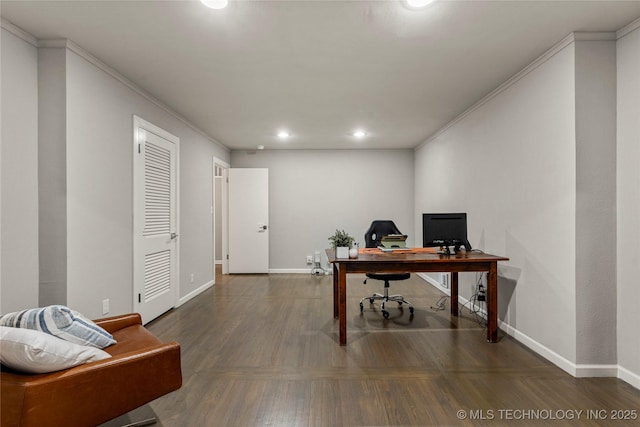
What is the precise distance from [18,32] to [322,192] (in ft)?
16.3

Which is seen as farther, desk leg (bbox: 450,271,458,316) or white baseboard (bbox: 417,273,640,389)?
desk leg (bbox: 450,271,458,316)

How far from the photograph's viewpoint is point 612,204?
2410 millimetres

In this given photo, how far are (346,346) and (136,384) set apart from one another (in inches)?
72.2

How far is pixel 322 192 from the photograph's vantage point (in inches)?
263

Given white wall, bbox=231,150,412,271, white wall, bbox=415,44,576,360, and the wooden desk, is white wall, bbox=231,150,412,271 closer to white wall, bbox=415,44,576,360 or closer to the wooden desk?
white wall, bbox=415,44,576,360

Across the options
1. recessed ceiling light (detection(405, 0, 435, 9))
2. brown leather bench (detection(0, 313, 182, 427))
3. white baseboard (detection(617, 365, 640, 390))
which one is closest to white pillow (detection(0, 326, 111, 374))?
brown leather bench (detection(0, 313, 182, 427))

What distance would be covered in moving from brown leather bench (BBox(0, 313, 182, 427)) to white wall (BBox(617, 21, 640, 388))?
10.0 feet

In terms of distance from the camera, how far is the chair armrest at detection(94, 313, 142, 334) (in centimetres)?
221

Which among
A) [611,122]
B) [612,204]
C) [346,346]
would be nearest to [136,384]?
[346,346]

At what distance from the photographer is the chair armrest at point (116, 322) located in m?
2.21

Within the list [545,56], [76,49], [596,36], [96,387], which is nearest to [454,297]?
[545,56]

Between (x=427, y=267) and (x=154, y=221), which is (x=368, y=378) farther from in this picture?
(x=154, y=221)

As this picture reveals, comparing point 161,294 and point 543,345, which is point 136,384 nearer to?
point 161,294

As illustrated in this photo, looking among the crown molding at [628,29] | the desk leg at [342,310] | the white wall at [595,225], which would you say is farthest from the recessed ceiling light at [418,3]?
the desk leg at [342,310]
